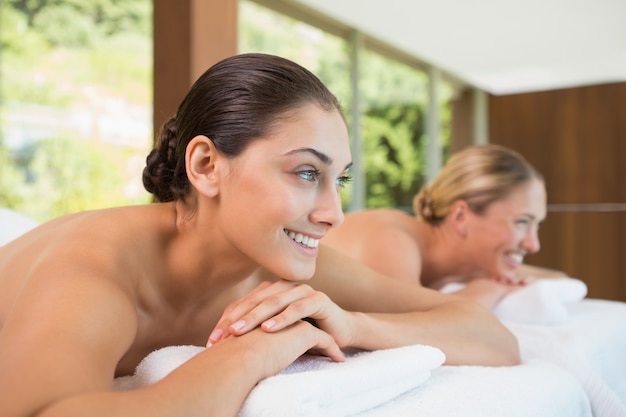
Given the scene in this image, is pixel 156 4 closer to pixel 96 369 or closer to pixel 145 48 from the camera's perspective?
pixel 96 369

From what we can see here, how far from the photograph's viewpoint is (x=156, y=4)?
2.47 m

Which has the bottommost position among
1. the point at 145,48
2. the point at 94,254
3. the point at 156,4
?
the point at 94,254

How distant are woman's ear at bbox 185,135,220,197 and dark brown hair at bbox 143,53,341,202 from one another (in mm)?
19

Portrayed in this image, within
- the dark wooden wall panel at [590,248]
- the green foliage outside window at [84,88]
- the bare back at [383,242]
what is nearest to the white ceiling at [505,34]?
the green foliage outside window at [84,88]

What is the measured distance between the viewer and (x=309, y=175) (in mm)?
1083

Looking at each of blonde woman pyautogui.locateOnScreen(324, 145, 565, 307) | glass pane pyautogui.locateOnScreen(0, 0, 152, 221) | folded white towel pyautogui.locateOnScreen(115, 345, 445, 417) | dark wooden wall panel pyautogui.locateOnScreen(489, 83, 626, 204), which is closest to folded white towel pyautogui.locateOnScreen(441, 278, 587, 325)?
blonde woman pyautogui.locateOnScreen(324, 145, 565, 307)

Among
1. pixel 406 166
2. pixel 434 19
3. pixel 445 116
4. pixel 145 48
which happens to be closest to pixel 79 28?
pixel 145 48

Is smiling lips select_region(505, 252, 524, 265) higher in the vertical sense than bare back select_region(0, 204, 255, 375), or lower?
lower

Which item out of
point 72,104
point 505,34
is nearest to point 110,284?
point 72,104

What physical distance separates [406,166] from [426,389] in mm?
6475

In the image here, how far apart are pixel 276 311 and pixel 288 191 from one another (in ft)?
0.61

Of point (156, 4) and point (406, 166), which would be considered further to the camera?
point (406, 166)

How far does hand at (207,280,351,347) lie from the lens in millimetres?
987

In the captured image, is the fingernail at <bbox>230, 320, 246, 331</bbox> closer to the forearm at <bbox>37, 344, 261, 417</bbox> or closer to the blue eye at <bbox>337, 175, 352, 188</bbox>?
the forearm at <bbox>37, 344, 261, 417</bbox>
